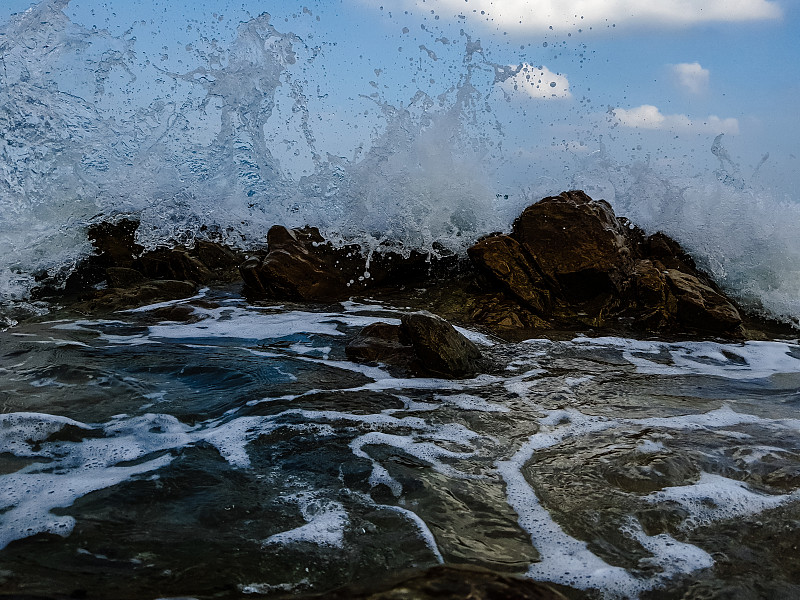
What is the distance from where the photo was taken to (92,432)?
121 inches

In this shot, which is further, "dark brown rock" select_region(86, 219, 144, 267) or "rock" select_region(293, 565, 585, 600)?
"dark brown rock" select_region(86, 219, 144, 267)

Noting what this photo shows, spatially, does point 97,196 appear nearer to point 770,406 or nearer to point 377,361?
point 377,361

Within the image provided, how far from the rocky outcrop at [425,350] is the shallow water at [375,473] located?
0.54 feet

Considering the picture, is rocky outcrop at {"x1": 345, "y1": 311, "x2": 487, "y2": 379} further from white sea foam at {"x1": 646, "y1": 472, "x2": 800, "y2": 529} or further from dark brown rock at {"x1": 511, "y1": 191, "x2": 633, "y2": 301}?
dark brown rock at {"x1": 511, "y1": 191, "x2": 633, "y2": 301}

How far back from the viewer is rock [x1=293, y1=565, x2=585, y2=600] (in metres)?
1.50

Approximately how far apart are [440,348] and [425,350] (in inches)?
4.3

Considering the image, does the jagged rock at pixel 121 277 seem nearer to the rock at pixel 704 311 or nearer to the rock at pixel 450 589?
the rock at pixel 704 311

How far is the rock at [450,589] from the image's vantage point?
Result: 59.0 inches

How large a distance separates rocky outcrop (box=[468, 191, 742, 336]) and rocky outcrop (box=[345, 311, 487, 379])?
146cm

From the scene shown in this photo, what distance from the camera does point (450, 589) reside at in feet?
4.98

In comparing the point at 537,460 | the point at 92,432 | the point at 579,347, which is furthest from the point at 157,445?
the point at 579,347

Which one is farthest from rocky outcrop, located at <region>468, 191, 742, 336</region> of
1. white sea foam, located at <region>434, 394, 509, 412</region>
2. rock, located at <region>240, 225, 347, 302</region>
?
white sea foam, located at <region>434, 394, 509, 412</region>

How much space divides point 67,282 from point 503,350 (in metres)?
4.99

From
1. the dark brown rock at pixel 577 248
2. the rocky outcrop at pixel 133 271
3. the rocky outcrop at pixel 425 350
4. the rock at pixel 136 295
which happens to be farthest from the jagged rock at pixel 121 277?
the dark brown rock at pixel 577 248
